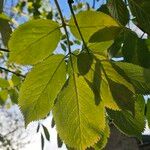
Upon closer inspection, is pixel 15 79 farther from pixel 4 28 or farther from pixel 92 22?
pixel 92 22

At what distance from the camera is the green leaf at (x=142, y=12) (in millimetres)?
772

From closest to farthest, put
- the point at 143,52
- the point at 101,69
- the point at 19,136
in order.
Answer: the point at 101,69
the point at 143,52
the point at 19,136

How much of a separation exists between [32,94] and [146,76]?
217 mm

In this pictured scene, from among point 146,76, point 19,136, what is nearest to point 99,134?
point 146,76

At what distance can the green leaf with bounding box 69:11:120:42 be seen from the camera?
0.80 meters

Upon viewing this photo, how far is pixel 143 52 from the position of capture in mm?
905

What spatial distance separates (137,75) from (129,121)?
0.34ft

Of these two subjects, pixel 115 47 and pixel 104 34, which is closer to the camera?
pixel 104 34

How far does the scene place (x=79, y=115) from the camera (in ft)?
2.63

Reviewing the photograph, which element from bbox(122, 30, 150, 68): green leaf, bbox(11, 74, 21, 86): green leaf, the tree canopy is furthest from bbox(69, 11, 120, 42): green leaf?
bbox(11, 74, 21, 86): green leaf

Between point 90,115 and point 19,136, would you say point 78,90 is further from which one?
point 19,136

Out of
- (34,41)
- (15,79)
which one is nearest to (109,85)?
(34,41)

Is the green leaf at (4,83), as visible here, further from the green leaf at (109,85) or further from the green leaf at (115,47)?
the green leaf at (109,85)

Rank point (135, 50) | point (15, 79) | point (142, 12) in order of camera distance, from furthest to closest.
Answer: point (15, 79) → point (135, 50) → point (142, 12)
